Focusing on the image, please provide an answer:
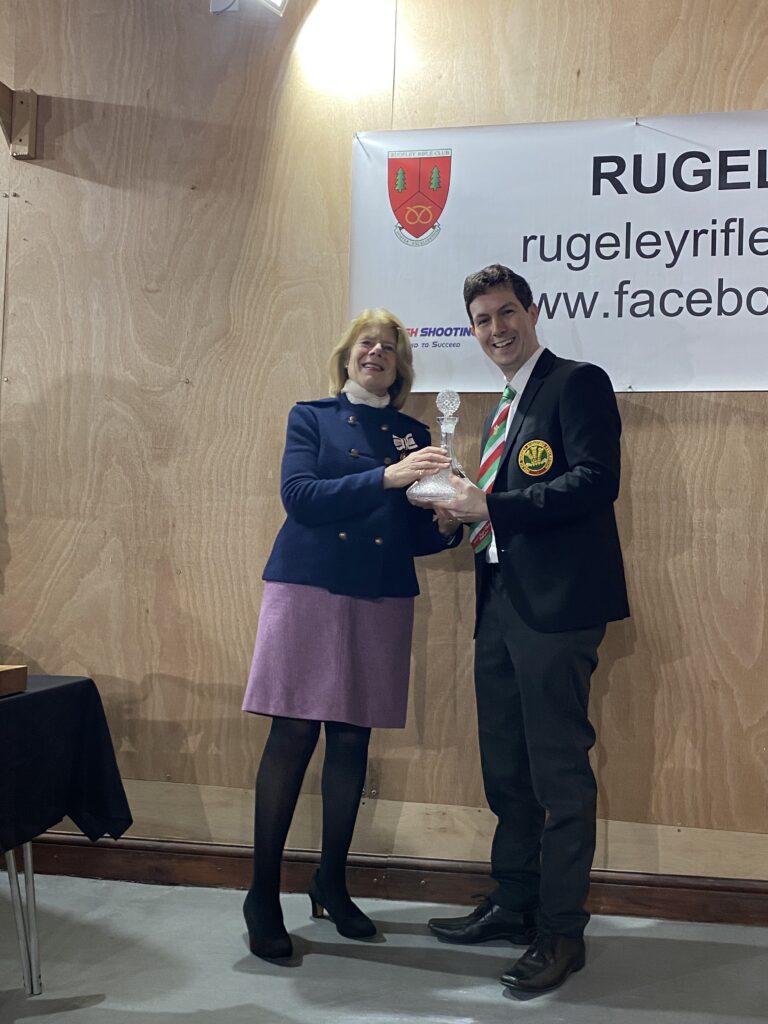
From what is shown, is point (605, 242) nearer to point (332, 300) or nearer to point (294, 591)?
point (332, 300)

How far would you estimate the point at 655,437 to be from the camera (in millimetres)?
2764

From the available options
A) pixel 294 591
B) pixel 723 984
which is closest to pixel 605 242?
pixel 294 591

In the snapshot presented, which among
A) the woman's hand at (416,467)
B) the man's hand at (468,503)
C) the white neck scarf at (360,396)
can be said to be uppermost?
the white neck scarf at (360,396)

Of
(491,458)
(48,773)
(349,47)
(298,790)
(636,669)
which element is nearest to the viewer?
(48,773)

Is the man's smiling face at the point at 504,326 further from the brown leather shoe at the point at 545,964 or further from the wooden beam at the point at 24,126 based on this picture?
the wooden beam at the point at 24,126

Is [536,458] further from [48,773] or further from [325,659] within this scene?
[48,773]

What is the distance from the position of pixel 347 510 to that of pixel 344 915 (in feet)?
3.32

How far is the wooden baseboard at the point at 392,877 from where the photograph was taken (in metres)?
2.63

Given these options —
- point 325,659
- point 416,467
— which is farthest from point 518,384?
point 325,659

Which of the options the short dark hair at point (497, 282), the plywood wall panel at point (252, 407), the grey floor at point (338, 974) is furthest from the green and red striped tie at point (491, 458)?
the grey floor at point (338, 974)

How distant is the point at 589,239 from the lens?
282 cm

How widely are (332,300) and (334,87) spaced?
67cm

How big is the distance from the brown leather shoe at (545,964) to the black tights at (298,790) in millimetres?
508

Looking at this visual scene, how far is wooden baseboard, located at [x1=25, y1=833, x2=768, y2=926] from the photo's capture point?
8.63 ft
